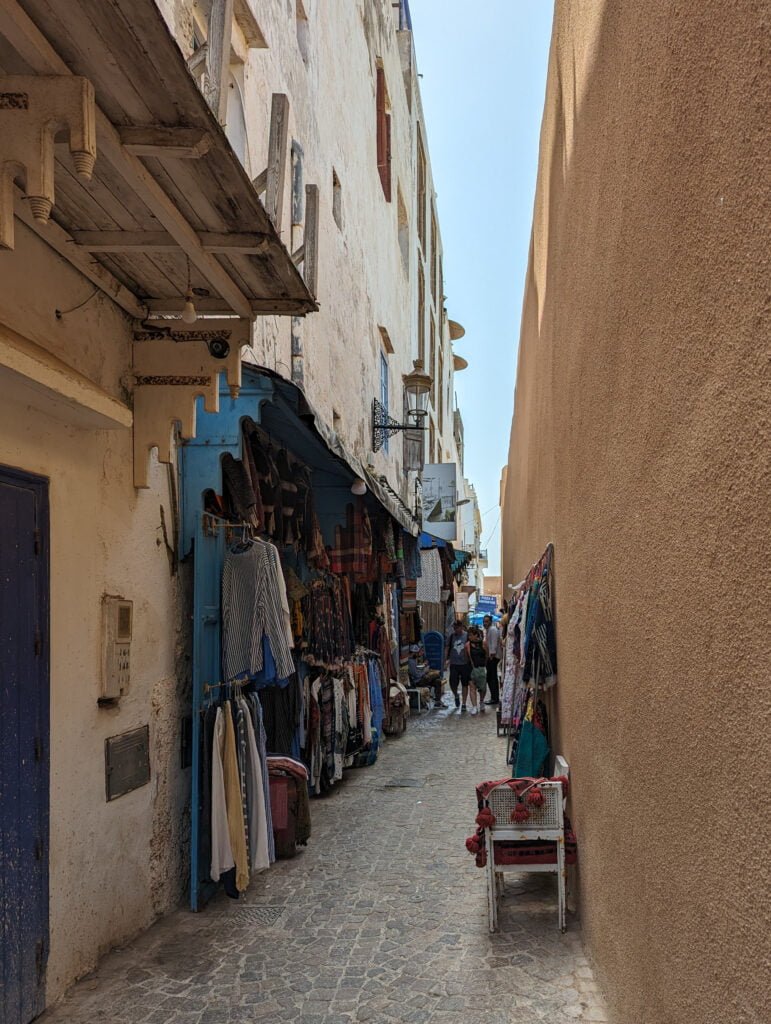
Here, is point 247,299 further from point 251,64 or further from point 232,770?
point 251,64

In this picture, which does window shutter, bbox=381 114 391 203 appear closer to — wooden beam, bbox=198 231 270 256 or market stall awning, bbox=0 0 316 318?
market stall awning, bbox=0 0 316 318

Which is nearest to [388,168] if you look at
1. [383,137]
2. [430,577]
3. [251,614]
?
[383,137]

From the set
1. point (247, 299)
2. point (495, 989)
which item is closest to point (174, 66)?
point (247, 299)

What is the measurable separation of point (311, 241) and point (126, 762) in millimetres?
3158

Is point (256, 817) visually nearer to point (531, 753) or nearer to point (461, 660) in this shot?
point (531, 753)

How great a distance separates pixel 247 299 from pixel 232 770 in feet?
9.57

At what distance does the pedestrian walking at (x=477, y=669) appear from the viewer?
661 inches

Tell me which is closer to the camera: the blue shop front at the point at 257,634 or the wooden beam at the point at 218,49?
the wooden beam at the point at 218,49

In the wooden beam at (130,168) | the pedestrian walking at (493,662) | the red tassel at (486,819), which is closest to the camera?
the wooden beam at (130,168)

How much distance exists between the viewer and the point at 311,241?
17.8ft

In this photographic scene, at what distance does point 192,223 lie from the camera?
13.0ft

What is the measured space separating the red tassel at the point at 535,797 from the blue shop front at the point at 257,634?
1.81 meters

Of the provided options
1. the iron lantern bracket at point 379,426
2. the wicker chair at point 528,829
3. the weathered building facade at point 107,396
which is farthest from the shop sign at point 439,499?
the wicker chair at point 528,829

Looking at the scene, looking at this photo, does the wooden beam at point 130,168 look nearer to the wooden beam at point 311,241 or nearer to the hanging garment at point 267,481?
the wooden beam at point 311,241
